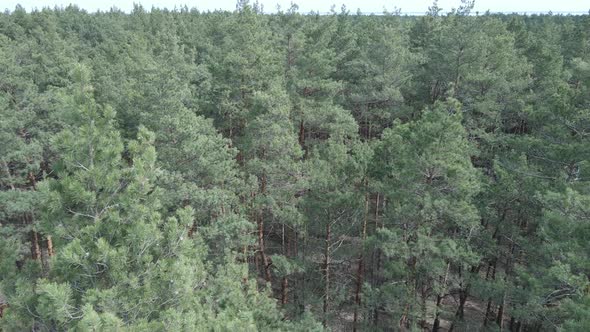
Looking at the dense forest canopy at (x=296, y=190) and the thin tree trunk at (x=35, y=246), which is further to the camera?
the thin tree trunk at (x=35, y=246)

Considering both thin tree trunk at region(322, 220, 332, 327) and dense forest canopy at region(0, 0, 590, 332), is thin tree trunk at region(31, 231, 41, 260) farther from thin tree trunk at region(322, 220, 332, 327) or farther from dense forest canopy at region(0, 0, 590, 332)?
thin tree trunk at region(322, 220, 332, 327)

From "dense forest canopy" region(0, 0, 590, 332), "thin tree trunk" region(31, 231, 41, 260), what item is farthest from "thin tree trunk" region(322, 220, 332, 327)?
"thin tree trunk" region(31, 231, 41, 260)

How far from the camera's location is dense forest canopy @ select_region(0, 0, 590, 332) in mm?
7629

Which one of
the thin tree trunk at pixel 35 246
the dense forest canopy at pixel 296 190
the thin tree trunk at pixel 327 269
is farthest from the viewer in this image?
the thin tree trunk at pixel 35 246

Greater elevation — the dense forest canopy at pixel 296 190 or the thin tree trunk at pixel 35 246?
the dense forest canopy at pixel 296 190

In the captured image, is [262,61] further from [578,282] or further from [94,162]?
[578,282]

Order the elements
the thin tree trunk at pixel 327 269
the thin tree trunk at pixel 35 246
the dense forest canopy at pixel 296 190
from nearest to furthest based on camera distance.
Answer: the dense forest canopy at pixel 296 190 → the thin tree trunk at pixel 327 269 → the thin tree trunk at pixel 35 246

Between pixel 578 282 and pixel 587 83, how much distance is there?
236 inches

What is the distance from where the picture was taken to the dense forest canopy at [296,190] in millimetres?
7629

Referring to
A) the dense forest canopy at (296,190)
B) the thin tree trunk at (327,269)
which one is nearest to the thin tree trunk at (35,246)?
the dense forest canopy at (296,190)

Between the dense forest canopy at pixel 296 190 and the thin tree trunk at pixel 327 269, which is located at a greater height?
the dense forest canopy at pixel 296 190

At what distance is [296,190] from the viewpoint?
16.1 meters

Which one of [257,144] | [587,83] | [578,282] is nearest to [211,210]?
[257,144]

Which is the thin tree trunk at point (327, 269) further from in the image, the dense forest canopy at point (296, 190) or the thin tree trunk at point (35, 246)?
the thin tree trunk at point (35, 246)
